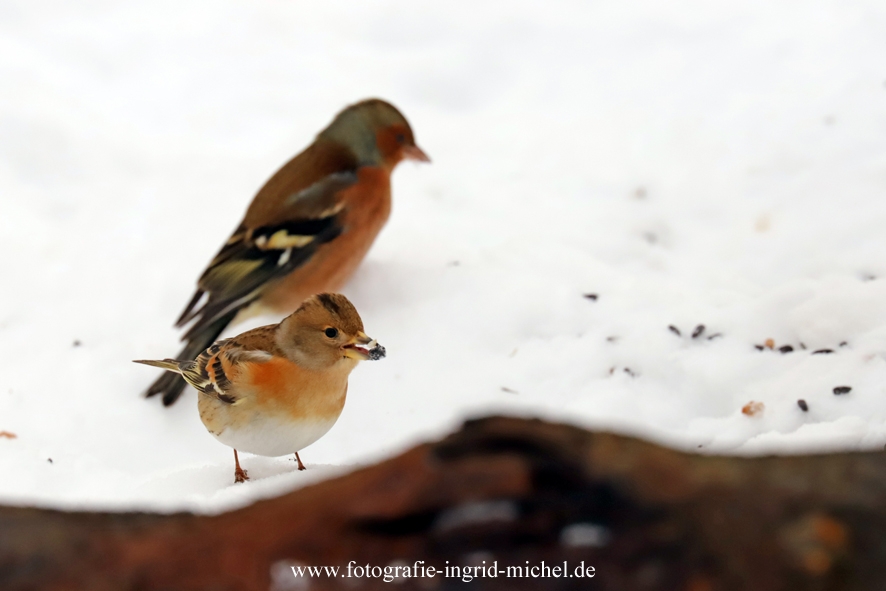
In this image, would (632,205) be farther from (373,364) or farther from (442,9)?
(442,9)

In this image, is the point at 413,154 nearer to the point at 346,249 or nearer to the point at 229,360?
the point at 346,249

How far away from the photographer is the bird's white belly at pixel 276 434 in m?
2.16

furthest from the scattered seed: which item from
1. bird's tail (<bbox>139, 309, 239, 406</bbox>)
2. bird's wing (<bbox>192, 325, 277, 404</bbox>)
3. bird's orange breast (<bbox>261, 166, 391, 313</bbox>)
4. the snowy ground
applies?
bird's tail (<bbox>139, 309, 239, 406</bbox>)

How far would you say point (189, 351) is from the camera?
11.5ft

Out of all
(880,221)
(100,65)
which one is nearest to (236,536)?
(880,221)

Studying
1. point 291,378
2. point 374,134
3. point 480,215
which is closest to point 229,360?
point 291,378

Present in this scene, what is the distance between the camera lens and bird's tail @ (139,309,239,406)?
343 cm

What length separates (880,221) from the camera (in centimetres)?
375

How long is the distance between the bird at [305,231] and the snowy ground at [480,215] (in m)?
0.23

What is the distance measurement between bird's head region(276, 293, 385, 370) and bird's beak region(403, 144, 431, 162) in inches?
77.0

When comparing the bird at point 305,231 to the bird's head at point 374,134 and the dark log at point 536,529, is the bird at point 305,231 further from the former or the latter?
the dark log at point 536,529

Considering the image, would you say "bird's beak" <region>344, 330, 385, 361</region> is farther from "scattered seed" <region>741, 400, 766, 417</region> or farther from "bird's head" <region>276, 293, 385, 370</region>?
"scattered seed" <region>741, 400, 766, 417</region>

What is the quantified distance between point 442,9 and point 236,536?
16.5 feet

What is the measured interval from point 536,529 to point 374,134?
3.17 m
